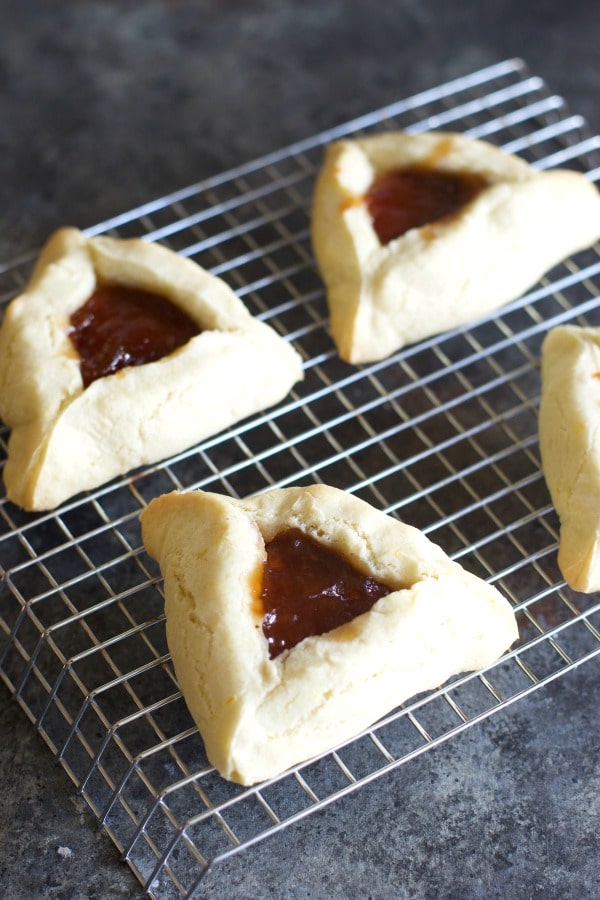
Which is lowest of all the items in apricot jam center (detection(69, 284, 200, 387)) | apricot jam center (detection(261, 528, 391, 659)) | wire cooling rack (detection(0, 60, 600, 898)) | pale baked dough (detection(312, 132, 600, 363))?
wire cooling rack (detection(0, 60, 600, 898))

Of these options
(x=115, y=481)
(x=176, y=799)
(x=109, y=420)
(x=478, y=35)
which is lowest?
(x=176, y=799)

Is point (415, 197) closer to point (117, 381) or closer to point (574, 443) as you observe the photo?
point (574, 443)

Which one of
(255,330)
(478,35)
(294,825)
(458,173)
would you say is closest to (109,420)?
(255,330)

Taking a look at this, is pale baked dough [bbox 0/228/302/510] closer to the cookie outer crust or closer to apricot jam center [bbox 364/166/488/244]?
the cookie outer crust

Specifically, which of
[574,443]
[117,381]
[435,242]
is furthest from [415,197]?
[117,381]

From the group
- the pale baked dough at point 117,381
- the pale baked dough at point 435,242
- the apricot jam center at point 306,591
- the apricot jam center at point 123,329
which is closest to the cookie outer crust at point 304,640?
the apricot jam center at point 306,591

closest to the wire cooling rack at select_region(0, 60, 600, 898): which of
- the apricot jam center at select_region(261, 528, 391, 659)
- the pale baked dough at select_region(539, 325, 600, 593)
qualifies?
the pale baked dough at select_region(539, 325, 600, 593)

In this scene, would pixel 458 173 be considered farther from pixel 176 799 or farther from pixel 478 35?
pixel 176 799
